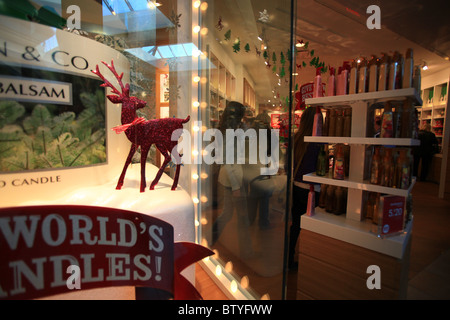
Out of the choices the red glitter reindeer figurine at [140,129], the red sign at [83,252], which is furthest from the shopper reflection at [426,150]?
the red sign at [83,252]

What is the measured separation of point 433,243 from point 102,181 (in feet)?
12.1

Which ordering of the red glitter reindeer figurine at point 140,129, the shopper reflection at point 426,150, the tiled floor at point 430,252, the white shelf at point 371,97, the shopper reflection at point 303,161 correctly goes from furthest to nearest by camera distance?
1. the shopper reflection at point 426,150
2. the shopper reflection at point 303,161
3. the tiled floor at point 430,252
4. the red glitter reindeer figurine at point 140,129
5. the white shelf at point 371,97

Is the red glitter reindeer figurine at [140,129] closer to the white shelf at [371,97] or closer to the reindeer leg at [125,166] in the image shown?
the reindeer leg at [125,166]

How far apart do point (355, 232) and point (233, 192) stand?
3.41 feet

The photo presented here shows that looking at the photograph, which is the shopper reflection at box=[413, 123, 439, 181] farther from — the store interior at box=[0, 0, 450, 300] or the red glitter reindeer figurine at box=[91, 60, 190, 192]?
the red glitter reindeer figurine at box=[91, 60, 190, 192]

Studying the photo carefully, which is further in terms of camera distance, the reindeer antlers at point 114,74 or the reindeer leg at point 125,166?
the reindeer leg at point 125,166

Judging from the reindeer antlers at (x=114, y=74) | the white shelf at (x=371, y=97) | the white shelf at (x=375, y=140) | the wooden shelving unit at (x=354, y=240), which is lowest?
the wooden shelving unit at (x=354, y=240)

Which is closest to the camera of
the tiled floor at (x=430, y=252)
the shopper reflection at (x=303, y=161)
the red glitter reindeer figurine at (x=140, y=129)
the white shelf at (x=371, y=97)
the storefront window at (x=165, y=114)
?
the storefront window at (x=165, y=114)

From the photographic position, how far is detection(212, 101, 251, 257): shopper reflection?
Result: 6.50ft

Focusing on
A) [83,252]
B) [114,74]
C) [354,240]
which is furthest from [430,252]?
[114,74]

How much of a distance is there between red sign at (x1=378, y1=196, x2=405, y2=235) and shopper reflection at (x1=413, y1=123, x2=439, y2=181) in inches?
233

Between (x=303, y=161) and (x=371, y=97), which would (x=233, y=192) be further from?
(x=371, y=97)

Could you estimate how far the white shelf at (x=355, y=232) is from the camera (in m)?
1.29

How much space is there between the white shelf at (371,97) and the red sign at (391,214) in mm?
564
